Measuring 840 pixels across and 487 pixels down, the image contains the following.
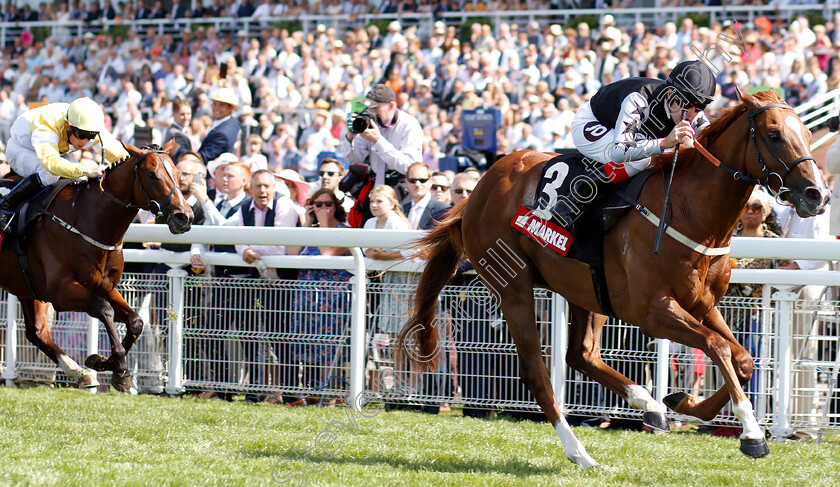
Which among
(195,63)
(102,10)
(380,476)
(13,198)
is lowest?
(380,476)

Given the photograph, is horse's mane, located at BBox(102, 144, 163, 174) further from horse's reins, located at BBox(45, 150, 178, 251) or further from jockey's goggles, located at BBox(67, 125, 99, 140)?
jockey's goggles, located at BBox(67, 125, 99, 140)

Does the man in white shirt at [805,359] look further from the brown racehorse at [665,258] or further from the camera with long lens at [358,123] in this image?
the camera with long lens at [358,123]

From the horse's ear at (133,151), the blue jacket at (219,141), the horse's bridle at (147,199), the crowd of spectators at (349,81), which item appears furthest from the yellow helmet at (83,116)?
the blue jacket at (219,141)

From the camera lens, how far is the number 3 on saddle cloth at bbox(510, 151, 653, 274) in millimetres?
4953

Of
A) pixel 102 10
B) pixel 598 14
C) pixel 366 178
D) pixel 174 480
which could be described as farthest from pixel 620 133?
pixel 102 10

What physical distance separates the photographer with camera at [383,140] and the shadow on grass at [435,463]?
9.75 ft

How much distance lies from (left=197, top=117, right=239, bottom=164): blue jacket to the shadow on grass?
534 cm

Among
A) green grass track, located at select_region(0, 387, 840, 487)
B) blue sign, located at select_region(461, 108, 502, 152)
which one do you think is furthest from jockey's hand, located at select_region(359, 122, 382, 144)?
blue sign, located at select_region(461, 108, 502, 152)

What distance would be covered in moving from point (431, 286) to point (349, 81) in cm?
1007

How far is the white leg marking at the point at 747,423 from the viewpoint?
4.25m

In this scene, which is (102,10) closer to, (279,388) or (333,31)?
(333,31)

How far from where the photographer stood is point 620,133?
4.82 m

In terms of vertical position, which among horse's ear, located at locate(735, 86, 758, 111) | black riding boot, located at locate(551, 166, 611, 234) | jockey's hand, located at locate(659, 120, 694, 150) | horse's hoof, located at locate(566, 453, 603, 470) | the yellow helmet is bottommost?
horse's hoof, located at locate(566, 453, 603, 470)

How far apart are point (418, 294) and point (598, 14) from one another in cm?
1133
